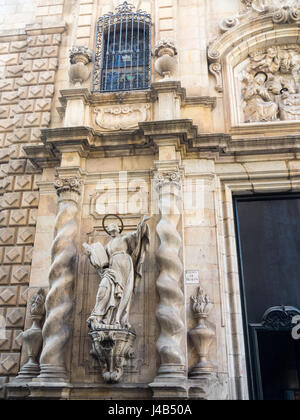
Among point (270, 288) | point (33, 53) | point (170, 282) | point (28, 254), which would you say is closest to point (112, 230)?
point (170, 282)

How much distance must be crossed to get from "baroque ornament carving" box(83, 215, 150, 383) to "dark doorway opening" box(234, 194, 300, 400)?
2.14 meters

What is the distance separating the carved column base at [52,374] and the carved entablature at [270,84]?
6.31 meters

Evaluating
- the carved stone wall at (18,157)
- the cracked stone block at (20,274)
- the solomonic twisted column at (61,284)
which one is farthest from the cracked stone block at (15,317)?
the solomonic twisted column at (61,284)

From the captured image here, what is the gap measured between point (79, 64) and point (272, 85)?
14.6ft

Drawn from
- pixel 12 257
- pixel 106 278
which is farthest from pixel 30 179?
pixel 106 278

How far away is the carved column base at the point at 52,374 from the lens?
6.55 metres

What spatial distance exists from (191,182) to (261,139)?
5.60 feet

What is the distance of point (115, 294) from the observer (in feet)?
22.3

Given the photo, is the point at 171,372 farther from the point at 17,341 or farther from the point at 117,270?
the point at 17,341

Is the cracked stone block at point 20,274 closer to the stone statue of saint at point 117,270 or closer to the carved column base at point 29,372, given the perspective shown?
the carved column base at point 29,372

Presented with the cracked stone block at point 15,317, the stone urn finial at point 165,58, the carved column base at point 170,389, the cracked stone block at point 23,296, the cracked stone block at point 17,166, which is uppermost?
the stone urn finial at point 165,58

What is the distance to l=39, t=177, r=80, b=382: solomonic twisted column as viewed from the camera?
22.1 ft

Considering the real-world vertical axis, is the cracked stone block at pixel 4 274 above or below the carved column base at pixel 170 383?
above

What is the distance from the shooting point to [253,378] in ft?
23.7
